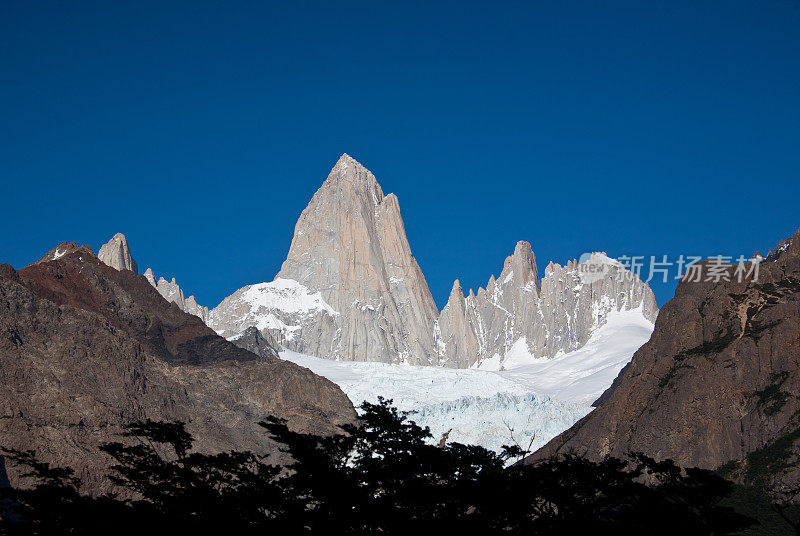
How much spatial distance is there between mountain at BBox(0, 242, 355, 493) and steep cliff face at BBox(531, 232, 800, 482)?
3837cm

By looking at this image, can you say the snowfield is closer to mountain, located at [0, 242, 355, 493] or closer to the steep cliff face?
mountain, located at [0, 242, 355, 493]

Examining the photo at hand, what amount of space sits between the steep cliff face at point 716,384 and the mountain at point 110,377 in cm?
3837

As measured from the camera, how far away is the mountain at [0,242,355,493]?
10519cm

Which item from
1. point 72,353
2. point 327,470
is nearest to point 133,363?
point 72,353

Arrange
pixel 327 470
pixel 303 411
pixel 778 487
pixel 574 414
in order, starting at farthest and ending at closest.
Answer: pixel 574 414 → pixel 303 411 → pixel 778 487 → pixel 327 470

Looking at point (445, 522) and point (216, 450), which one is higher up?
point (216, 450)

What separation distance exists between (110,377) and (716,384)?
69.2m

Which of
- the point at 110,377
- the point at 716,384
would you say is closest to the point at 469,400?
the point at 716,384

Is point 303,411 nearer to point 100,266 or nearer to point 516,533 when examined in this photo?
point 100,266

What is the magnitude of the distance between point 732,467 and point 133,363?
237 feet

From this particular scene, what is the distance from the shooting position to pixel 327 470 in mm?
46625

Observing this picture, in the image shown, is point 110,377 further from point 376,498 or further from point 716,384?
point 376,498

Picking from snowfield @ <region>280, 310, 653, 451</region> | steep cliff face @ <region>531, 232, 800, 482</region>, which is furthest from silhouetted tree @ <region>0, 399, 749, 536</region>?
snowfield @ <region>280, 310, 653, 451</region>

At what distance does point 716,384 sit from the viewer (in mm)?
106438
